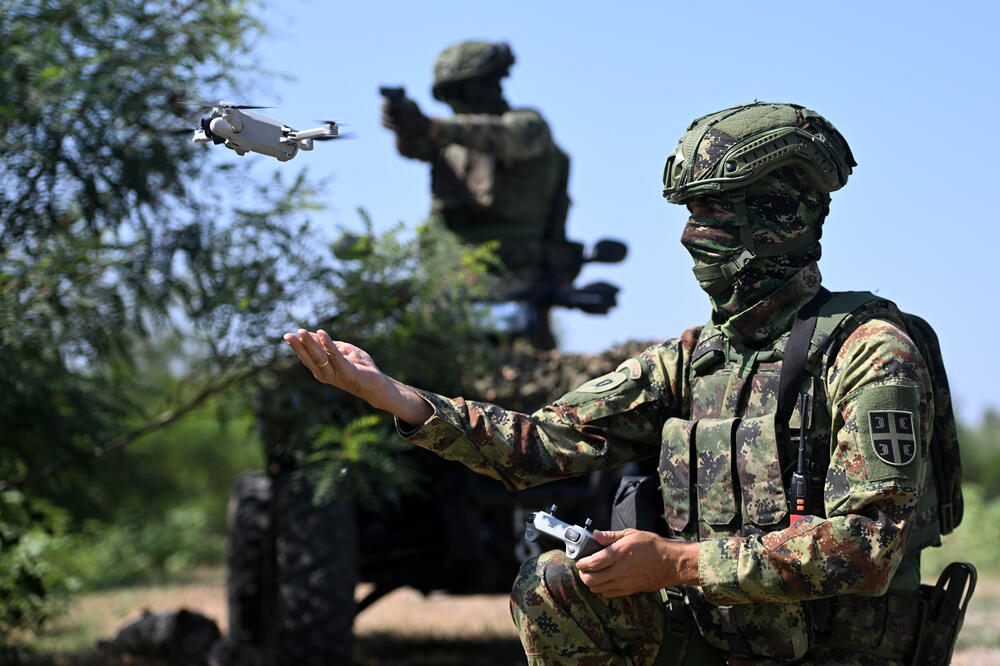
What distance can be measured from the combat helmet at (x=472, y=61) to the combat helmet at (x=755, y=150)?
12.8 feet

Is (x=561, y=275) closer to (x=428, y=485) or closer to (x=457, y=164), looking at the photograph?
(x=457, y=164)

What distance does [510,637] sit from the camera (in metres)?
8.12

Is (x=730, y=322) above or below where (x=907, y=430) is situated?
above

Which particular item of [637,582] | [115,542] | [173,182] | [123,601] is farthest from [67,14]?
[115,542]

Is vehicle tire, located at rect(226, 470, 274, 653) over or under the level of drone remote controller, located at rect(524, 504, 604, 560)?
over

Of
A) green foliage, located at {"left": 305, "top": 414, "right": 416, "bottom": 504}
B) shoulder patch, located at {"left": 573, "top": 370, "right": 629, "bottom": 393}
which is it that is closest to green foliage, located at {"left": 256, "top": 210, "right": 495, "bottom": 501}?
green foliage, located at {"left": 305, "top": 414, "right": 416, "bottom": 504}

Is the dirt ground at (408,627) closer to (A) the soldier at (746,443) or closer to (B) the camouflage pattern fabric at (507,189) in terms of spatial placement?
(B) the camouflage pattern fabric at (507,189)

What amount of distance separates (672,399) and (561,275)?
373 centimetres

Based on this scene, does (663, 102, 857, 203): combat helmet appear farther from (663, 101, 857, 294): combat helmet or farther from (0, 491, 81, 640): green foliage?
(0, 491, 81, 640): green foliage

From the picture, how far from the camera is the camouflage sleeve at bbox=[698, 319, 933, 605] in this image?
2852 millimetres

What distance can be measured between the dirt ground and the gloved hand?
8.56ft

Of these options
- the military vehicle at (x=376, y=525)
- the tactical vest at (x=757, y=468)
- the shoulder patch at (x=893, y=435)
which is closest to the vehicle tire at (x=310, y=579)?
the military vehicle at (x=376, y=525)

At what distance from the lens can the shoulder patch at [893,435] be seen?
2912 mm

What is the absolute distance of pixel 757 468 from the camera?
125 inches
